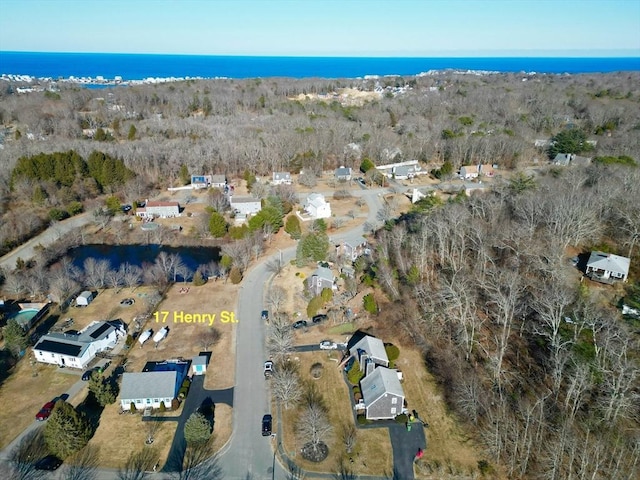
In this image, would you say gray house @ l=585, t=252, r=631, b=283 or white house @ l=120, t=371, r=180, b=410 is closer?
white house @ l=120, t=371, r=180, b=410

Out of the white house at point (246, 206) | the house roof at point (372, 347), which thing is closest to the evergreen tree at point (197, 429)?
the house roof at point (372, 347)

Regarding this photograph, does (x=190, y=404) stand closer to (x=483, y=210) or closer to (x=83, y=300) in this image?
(x=83, y=300)

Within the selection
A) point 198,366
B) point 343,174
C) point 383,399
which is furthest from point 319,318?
point 343,174

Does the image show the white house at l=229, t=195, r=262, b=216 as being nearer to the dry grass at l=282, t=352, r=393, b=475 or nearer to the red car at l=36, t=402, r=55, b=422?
the dry grass at l=282, t=352, r=393, b=475

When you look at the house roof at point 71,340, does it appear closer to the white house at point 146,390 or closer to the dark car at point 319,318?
the white house at point 146,390

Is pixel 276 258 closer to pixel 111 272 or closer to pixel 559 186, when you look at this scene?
pixel 111 272

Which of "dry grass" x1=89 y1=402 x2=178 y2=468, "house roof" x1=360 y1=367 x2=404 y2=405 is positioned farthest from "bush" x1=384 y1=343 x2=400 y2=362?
"dry grass" x1=89 y1=402 x2=178 y2=468
